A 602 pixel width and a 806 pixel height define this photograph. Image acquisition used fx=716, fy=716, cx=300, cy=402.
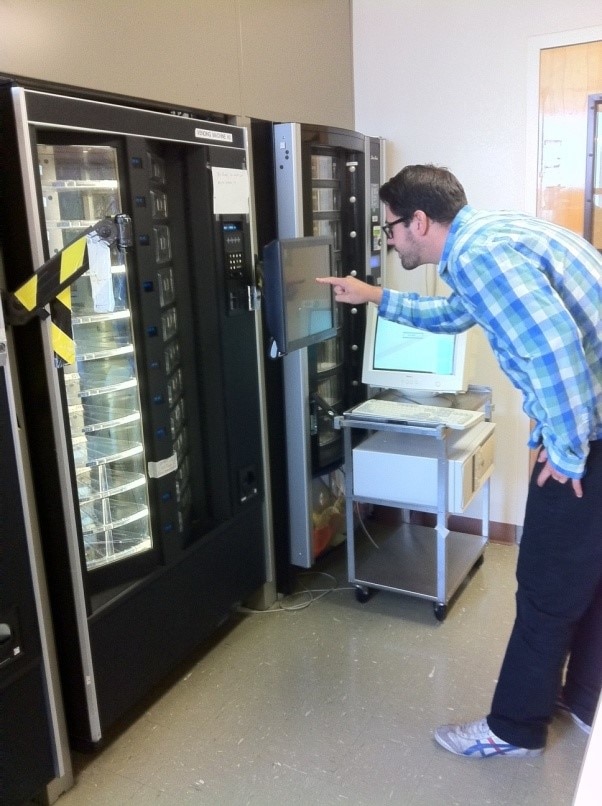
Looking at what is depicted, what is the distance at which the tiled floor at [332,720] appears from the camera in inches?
76.8

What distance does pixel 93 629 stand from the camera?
196cm

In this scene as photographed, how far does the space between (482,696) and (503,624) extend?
448 mm

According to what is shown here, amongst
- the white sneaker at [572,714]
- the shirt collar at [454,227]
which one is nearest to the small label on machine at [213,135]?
the shirt collar at [454,227]

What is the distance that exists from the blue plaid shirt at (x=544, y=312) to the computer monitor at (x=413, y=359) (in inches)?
39.2

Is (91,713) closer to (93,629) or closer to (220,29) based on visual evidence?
(93,629)

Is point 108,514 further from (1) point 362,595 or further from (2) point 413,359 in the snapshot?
(2) point 413,359

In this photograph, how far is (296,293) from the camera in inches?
96.1

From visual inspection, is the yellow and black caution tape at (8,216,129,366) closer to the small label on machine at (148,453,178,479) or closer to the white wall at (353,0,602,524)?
the small label on machine at (148,453,178,479)

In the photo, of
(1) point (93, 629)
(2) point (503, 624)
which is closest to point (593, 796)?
(1) point (93, 629)

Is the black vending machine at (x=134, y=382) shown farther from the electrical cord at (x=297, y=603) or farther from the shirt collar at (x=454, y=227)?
the shirt collar at (x=454, y=227)

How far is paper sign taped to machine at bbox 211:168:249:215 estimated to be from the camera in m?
2.30

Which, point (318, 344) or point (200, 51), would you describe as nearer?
point (200, 51)

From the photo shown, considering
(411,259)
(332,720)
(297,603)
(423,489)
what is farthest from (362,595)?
(411,259)

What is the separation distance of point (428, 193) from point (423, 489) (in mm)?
1163
